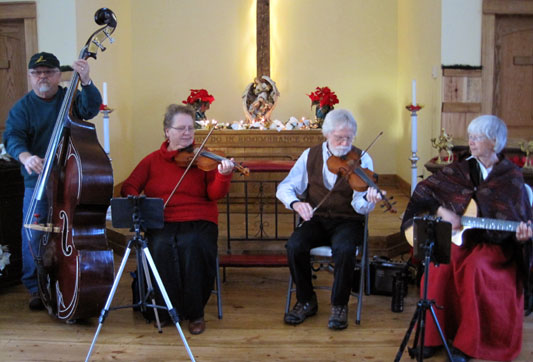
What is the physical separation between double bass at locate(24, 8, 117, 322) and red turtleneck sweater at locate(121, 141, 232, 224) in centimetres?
32

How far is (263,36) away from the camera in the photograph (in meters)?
6.49

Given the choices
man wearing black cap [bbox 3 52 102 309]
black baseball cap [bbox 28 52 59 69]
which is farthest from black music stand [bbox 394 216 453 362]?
black baseball cap [bbox 28 52 59 69]

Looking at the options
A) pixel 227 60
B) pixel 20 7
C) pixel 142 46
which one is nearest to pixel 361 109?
pixel 227 60

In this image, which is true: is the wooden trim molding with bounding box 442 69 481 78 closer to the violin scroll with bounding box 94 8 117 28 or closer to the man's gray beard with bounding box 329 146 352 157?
the man's gray beard with bounding box 329 146 352 157

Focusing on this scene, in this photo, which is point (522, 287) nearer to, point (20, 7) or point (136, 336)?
point (136, 336)

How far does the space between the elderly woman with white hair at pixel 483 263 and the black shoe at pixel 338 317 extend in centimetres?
47

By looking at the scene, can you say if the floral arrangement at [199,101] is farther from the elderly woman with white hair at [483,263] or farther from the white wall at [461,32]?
the elderly woman with white hair at [483,263]

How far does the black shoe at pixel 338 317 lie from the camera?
3.13 meters

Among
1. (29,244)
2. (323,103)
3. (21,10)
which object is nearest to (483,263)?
(29,244)

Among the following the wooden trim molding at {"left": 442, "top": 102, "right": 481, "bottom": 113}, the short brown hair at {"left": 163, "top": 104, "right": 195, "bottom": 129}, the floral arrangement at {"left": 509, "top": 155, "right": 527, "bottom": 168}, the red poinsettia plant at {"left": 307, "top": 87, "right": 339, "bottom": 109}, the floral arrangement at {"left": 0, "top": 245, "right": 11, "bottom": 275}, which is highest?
the red poinsettia plant at {"left": 307, "top": 87, "right": 339, "bottom": 109}

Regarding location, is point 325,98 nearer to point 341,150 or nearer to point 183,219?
point 341,150

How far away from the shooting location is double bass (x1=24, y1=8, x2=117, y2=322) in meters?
2.90

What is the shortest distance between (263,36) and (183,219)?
367cm

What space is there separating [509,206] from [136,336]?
1.86 m
